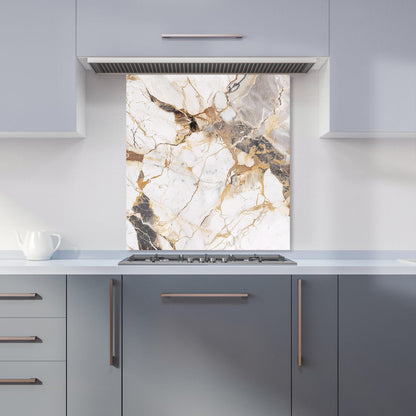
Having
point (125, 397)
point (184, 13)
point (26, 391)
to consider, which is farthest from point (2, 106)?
point (125, 397)

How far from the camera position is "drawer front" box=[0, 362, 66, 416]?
1.90 meters

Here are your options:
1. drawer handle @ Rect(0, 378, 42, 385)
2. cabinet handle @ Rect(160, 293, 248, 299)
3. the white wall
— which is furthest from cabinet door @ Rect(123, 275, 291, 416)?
the white wall

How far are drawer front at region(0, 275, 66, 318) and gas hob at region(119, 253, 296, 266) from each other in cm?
34

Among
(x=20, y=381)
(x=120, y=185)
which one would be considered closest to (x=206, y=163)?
(x=120, y=185)

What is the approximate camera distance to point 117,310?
6.30ft

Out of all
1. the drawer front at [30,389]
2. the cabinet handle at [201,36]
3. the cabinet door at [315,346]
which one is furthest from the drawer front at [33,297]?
the cabinet handle at [201,36]

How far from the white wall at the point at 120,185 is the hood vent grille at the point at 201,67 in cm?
12

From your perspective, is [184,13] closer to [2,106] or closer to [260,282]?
[2,106]

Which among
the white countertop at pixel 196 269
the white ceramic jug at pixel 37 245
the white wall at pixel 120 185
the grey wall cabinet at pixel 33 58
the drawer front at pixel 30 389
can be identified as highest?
the grey wall cabinet at pixel 33 58

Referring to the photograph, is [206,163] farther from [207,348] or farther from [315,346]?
[315,346]

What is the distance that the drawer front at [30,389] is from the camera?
1.90m

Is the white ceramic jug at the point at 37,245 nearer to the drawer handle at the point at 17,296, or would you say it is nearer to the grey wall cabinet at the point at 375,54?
the drawer handle at the point at 17,296

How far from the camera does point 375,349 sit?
6.35 feet

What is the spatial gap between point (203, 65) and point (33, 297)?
1.48 metres
